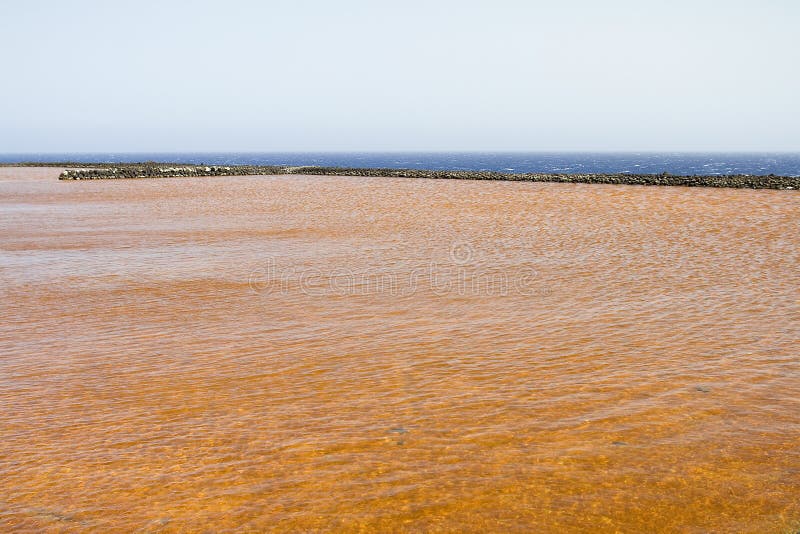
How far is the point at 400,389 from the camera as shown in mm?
7996

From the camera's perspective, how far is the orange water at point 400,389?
5.48 meters

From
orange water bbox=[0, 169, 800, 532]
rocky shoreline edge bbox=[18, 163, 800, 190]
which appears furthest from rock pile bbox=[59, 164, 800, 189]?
orange water bbox=[0, 169, 800, 532]

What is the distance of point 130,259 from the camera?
56.0 feet

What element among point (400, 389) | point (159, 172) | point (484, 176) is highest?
point (484, 176)

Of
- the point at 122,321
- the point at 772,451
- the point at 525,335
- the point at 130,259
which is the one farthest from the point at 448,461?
the point at 130,259

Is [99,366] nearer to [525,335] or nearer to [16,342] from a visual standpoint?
[16,342]

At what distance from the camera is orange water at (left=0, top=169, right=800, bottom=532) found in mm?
5480

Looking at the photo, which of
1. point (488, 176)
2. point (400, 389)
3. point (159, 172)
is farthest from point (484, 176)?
point (400, 389)

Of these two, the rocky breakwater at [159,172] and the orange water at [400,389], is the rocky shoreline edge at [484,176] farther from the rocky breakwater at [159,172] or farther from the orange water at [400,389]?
the orange water at [400,389]

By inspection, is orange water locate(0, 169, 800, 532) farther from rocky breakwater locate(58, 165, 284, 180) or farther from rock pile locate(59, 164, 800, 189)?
rocky breakwater locate(58, 165, 284, 180)

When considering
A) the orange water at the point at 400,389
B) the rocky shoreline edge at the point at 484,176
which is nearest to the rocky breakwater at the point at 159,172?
the rocky shoreline edge at the point at 484,176

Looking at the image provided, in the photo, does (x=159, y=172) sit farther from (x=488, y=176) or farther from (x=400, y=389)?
(x=400, y=389)

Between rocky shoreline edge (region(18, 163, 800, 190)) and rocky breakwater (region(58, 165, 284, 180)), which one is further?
rocky breakwater (region(58, 165, 284, 180))

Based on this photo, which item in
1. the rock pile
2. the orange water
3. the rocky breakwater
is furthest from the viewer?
the rocky breakwater
